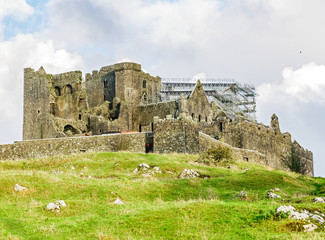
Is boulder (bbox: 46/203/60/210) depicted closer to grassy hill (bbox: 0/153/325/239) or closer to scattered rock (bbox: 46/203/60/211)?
scattered rock (bbox: 46/203/60/211)

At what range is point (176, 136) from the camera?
52.4m

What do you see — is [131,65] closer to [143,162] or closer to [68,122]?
[68,122]

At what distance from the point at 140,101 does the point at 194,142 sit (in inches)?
947

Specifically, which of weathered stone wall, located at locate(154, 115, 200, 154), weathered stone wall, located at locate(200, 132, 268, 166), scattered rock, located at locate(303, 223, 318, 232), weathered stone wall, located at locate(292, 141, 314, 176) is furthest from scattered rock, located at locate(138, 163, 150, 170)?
weathered stone wall, located at locate(292, 141, 314, 176)

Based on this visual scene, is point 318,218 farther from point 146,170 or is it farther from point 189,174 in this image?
point 146,170

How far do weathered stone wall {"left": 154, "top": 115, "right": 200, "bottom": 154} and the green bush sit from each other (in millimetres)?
2478

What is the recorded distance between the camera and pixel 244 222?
70.3 feet

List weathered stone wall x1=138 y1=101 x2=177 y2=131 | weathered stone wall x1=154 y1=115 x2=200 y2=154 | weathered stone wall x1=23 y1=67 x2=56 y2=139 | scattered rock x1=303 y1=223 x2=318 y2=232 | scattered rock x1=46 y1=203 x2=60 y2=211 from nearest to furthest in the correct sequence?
1. scattered rock x1=303 y1=223 x2=318 y2=232
2. scattered rock x1=46 y1=203 x2=60 y2=211
3. weathered stone wall x1=154 y1=115 x2=200 y2=154
4. weathered stone wall x1=138 y1=101 x2=177 y2=131
5. weathered stone wall x1=23 y1=67 x2=56 y2=139

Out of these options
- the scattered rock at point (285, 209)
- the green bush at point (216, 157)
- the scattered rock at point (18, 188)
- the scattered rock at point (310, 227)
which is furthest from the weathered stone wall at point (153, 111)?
the scattered rock at point (310, 227)

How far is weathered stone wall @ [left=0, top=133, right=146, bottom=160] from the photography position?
180 feet

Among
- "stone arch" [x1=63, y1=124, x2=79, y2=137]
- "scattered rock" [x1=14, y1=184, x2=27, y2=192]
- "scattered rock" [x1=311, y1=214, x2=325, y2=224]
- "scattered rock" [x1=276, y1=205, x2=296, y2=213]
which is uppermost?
"stone arch" [x1=63, y1=124, x2=79, y2=137]

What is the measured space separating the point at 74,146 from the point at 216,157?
53.5 ft

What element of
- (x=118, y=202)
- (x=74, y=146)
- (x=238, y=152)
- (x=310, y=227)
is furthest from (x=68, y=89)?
(x=310, y=227)

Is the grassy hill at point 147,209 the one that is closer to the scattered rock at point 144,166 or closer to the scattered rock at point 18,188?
the scattered rock at point 18,188
